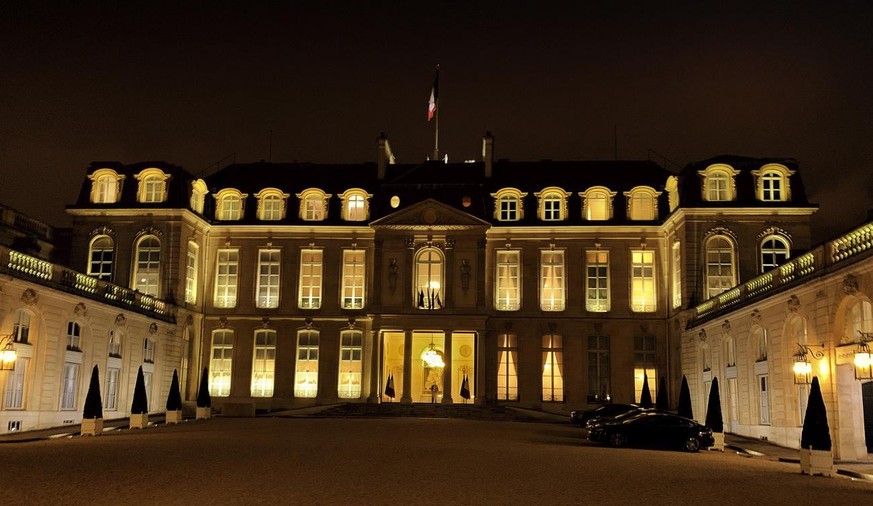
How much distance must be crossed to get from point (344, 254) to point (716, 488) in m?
34.0

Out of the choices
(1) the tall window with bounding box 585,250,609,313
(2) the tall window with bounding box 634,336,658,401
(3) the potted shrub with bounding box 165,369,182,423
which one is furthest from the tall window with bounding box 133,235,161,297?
(2) the tall window with bounding box 634,336,658,401

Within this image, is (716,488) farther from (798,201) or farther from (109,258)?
(109,258)

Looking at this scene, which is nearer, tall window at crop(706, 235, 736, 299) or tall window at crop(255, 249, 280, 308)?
tall window at crop(706, 235, 736, 299)

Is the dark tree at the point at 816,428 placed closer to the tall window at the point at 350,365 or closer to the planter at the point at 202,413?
the planter at the point at 202,413

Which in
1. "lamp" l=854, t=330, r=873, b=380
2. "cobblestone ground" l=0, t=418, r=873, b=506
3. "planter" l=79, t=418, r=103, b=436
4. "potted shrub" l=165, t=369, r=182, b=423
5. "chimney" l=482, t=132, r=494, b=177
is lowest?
"cobblestone ground" l=0, t=418, r=873, b=506

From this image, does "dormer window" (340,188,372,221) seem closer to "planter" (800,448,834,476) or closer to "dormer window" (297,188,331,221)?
"dormer window" (297,188,331,221)

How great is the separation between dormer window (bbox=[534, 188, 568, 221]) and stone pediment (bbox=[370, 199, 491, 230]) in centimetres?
347

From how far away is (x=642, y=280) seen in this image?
47094 mm

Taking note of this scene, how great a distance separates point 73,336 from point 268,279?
1546cm

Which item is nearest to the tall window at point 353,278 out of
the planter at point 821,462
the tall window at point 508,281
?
the tall window at point 508,281

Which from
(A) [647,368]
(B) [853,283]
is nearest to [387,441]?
(B) [853,283]

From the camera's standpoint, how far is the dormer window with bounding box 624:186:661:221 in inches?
1865

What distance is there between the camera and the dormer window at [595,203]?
47750 millimetres

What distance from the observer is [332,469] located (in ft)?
58.3
